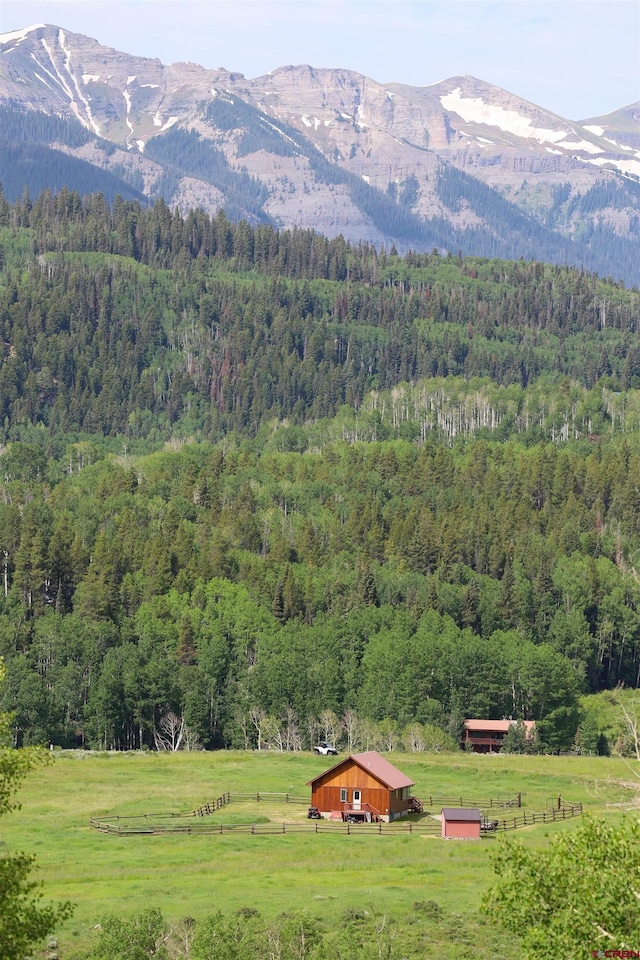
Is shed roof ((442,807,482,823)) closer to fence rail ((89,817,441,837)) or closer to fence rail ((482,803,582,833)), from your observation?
fence rail ((482,803,582,833))

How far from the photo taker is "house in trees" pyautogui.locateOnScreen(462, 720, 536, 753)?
16050cm

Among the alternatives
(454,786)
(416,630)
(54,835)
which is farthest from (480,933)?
(416,630)

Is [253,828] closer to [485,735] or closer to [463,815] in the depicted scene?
[463,815]

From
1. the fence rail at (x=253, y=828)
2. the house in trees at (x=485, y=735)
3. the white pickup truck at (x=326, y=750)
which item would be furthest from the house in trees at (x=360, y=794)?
the house in trees at (x=485, y=735)

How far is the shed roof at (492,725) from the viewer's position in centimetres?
16050

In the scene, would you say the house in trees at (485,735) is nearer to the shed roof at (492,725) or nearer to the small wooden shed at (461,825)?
the shed roof at (492,725)

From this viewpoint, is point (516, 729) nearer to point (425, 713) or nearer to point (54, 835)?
point (425, 713)

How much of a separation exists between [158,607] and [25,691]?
3542 cm

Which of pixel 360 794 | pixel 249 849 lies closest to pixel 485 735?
pixel 360 794

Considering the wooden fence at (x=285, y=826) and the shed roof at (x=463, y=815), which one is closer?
the shed roof at (x=463, y=815)

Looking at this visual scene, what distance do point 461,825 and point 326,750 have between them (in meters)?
47.8

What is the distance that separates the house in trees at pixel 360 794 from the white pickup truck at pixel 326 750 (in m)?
32.9

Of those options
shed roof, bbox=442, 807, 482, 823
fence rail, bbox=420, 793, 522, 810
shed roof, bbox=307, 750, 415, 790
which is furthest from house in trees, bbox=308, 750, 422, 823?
shed roof, bbox=442, 807, 482, 823

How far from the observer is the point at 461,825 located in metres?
96.2
